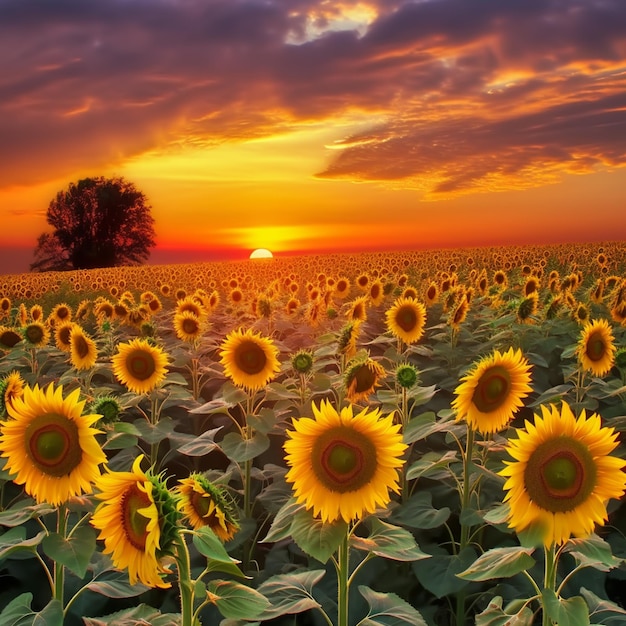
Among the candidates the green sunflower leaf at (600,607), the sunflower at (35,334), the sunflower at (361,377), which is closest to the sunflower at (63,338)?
the sunflower at (35,334)

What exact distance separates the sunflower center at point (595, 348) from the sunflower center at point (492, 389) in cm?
234

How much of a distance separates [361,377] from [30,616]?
2.58 metres

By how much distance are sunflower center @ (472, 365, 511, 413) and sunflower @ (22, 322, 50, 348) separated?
228 inches

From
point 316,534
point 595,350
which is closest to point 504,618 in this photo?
point 316,534

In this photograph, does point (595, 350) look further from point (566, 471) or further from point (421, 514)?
point (566, 471)


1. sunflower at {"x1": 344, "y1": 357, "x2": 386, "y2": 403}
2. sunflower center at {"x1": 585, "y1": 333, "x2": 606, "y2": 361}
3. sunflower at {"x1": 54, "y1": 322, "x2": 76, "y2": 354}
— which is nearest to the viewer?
sunflower at {"x1": 344, "y1": 357, "x2": 386, "y2": 403}

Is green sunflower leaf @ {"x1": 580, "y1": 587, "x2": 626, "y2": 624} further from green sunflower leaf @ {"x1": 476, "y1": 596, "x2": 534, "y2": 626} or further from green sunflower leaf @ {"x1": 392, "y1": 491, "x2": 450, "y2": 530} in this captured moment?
green sunflower leaf @ {"x1": 392, "y1": 491, "x2": 450, "y2": 530}

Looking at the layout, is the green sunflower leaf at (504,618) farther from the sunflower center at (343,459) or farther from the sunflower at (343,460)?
the sunflower center at (343,459)

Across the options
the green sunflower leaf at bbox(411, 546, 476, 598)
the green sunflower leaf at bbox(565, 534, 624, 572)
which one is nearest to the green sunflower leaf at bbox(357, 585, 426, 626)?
the green sunflower leaf at bbox(565, 534, 624, 572)

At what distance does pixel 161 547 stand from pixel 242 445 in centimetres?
280

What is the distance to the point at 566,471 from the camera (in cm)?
269

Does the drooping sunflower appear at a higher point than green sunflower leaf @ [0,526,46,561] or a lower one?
higher

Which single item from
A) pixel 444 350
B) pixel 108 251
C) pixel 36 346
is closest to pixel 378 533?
pixel 444 350

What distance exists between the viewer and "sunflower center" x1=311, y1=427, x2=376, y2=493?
284cm
